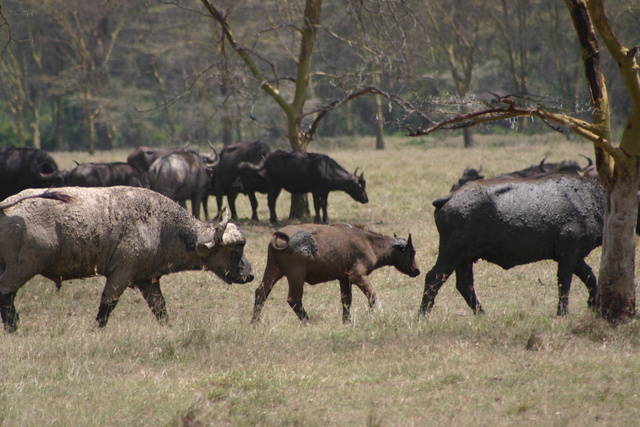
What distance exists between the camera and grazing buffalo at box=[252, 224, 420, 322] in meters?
9.02

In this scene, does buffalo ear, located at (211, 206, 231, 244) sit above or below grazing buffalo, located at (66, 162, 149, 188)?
below

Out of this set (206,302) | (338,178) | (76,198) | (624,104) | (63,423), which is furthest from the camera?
(624,104)

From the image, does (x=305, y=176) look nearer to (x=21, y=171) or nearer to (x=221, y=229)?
(x=21, y=171)

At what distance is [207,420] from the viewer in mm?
5641

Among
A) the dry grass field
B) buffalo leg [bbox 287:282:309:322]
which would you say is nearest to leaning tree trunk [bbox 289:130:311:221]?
the dry grass field

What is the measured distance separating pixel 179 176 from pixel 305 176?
281 cm

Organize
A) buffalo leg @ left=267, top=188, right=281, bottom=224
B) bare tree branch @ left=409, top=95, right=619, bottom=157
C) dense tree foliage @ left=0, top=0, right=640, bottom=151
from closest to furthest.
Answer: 1. bare tree branch @ left=409, top=95, right=619, bottom=157
2. buffalo leg @ left=267, top=188, right=281, bottom=224
3. dense tree foliage @ left=0, top=0, right=640, bottom=151

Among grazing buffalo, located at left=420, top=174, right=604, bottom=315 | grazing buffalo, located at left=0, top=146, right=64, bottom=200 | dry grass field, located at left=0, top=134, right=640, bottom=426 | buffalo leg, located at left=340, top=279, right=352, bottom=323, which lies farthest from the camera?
grazing buffalo, located at left=0, top=146, right=64, bottom=200

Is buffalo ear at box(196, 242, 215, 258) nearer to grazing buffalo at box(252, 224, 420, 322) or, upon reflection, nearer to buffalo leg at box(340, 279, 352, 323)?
grazing buffalo at box(252, 224, 420, 322)

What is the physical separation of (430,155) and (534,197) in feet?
80.6

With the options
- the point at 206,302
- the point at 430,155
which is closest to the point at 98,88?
the point at 430,155

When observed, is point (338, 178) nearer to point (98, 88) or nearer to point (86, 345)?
point (86, 345)

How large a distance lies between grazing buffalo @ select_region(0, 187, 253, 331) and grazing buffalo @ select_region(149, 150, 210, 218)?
8681 mm

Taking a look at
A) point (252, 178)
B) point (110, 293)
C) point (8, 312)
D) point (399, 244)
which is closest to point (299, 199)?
point (252, 178)
